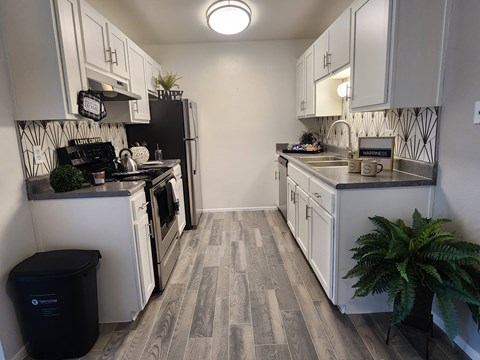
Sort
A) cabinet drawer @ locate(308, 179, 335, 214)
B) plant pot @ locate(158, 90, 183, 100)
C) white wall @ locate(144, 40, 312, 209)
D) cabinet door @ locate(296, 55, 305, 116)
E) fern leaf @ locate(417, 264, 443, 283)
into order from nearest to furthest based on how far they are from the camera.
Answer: fern leaf @ locate(417, 264, 443, 283), cabinet drawer @ locate(308, 179, 335, 214), plant pot @ locate(158, 90, 183, 100), cabinet door @ locate(296, 55, 305, 116), white wall @ locate(144, 40, 312, 209)

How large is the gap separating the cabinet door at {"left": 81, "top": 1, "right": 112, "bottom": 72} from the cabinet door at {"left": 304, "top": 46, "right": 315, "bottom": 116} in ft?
6.98

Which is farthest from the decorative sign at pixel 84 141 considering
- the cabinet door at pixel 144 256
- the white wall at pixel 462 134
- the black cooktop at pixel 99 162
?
the white wall at pixel 462 134

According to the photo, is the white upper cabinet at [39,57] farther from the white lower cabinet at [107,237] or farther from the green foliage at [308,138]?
the green foliage at [308,138]

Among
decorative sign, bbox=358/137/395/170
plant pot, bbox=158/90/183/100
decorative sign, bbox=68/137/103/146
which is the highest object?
plant pot, bbox=158/90/183/100

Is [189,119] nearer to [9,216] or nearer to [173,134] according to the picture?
[173,134]

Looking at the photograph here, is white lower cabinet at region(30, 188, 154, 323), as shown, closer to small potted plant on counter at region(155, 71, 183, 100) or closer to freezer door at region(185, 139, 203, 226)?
freezer door at region(185, 139, 203, 226)

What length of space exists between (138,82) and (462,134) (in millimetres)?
2873

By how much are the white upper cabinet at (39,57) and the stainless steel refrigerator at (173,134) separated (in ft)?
5.49

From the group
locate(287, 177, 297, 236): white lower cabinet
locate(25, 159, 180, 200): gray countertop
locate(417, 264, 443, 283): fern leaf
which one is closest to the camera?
locate(417, 264, 443, 283): fern leaf

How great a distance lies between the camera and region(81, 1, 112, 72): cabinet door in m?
2.03

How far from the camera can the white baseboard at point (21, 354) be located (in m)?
1.67

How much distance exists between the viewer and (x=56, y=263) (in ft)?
5.41

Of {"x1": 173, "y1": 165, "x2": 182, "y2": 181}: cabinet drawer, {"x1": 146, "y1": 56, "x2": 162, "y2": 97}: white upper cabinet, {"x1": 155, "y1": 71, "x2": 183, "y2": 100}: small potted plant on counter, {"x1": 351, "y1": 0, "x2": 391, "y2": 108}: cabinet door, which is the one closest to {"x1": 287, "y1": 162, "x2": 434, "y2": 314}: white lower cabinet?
{"x1": 351, "y1": 0, "x2": 391, "y2": 108}: cabinet door

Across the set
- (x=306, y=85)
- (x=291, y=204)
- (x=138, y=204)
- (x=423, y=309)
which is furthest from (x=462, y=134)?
(x=306, y=85)
